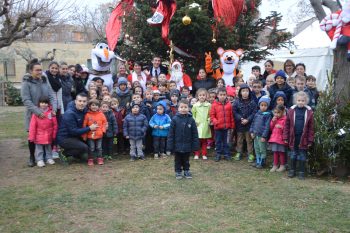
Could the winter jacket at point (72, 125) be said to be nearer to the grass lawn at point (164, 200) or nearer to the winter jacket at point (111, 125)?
the winter jacket at point (111, 125)

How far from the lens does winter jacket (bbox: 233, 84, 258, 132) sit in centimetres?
762

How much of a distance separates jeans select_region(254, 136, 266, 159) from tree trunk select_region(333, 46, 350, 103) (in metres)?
1.60

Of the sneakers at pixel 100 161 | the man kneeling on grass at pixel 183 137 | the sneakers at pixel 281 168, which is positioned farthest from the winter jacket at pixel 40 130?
the sneakers at pixel 281 168

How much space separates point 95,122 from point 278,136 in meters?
3.47

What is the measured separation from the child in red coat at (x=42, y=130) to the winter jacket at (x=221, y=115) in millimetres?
3128

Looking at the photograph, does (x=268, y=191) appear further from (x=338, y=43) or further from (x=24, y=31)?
(x=24, y=31)

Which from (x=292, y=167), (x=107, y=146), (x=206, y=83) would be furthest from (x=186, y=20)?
(x=292, y=167)

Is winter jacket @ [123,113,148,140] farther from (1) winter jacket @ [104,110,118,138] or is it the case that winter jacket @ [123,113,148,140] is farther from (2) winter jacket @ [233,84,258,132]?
(2) winter jacket @ [233,84,258,132]

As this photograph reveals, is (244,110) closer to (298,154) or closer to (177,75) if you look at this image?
(298,154)

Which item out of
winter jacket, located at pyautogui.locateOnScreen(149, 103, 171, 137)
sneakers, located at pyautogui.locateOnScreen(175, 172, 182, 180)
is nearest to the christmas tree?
winter jacket, located at pyautogui.locateOnScreen(149, 103, 171, 137)

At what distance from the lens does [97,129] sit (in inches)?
298

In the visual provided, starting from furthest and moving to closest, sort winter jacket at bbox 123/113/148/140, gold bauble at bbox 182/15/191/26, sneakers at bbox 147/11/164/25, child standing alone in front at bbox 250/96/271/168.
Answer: sneakers at bbox 147/11/164/25 → gold bauble at bbox 182/15/191/26 → winter jacket at bbox 123/113/148/140 → child standing alone in front at bbox 250/96/271/168

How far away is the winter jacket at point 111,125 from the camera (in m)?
7.87

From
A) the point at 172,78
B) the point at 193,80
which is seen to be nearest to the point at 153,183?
the point at 172,78
